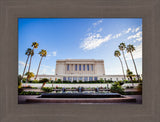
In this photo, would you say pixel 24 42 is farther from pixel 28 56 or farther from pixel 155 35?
pixel 155 35

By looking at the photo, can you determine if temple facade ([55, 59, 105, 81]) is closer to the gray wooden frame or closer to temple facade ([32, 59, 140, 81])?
temple facade ([32, 59, 140, 81])

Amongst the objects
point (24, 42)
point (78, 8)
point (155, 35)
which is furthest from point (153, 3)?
point (24, 42)

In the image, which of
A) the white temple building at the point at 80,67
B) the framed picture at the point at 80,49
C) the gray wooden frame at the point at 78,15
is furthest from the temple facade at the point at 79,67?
the gray wooden frame at the point at 78,15

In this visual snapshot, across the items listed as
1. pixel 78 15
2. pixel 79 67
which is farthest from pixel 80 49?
pixel 78 15

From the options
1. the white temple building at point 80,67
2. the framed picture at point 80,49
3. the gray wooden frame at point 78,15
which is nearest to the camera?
the gray wooden frame at point 78,15

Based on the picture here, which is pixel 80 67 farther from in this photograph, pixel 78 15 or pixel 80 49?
pixel 78 15

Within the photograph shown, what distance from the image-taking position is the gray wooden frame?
231 centimetres

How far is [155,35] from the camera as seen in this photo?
7.80 ft

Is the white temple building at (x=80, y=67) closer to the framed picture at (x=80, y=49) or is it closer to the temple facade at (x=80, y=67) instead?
the temple facade at (x=80, y=67)

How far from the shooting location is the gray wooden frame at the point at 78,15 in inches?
91.1

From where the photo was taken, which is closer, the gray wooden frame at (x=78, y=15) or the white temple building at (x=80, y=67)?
the gray wooden frame at (x=78, y=15)

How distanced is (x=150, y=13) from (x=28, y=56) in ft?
48.2

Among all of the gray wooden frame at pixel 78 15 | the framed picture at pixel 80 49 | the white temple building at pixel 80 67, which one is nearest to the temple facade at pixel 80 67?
the white temple building at pixel 80 67

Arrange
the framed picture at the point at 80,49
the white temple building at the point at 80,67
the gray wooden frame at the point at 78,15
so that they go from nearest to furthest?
1. the gray wooden frame at the point at 78,15
2. the framed picture at the point at 80,49
3. the white temple building at the point at 80,67
